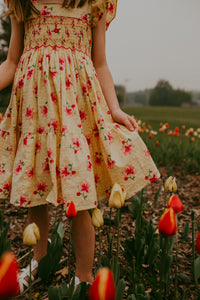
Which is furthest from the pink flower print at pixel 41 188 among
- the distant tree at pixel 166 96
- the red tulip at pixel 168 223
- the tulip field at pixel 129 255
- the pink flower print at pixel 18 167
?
the distant tree at pixel 166 96

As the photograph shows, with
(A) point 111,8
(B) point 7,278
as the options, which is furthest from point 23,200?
(A) point 111,8

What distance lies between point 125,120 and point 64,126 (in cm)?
34

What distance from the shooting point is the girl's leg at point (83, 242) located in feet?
4.23

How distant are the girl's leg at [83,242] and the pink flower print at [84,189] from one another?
6.9 inches

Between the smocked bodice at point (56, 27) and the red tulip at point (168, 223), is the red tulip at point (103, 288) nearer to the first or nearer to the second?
the red tulip at point (168, 223)

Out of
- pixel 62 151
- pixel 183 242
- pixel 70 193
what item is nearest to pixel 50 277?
pixel 70 193

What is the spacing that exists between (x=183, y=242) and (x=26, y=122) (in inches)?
56.5

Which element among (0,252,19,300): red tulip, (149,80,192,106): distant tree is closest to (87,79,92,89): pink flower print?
(0,252,19,300): red tulip

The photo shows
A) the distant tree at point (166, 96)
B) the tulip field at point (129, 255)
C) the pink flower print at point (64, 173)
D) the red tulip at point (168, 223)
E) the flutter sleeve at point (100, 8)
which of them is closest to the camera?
the red tulip at point (168, 223)

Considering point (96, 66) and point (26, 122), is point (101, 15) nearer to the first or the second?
point (96, 66)

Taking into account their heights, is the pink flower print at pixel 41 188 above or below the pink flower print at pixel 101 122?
below

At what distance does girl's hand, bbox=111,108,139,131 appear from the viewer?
1.35 m

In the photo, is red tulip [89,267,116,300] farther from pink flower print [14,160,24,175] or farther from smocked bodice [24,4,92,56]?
smocked bodice [24,4,92,56]

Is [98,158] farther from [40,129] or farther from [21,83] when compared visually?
[21,83]
